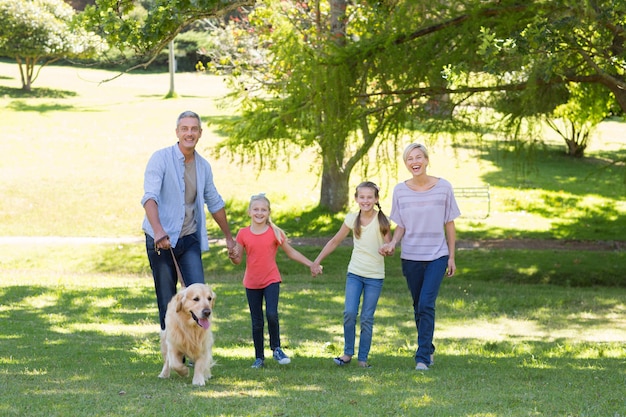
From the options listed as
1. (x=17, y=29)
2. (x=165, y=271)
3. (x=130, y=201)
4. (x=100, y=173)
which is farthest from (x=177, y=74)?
(x=165, y=271)

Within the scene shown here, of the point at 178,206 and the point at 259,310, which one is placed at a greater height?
the point at 178,206

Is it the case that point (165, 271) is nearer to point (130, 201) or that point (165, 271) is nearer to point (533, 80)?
point (533, 80)

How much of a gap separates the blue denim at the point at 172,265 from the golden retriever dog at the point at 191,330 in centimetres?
38

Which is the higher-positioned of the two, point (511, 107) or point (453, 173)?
point (511, 107)

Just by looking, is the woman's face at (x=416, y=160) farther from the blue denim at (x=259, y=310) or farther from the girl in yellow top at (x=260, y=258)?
the blue denim at (x=259, y=310)

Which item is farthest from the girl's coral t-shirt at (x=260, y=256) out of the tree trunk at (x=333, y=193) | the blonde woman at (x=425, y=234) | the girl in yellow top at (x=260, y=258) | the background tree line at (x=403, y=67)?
the tree trunk at (x=333, y=193)

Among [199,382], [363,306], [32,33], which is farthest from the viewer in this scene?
[32,33]

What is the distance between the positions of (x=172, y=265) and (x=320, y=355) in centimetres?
226

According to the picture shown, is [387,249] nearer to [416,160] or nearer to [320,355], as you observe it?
[416,160]

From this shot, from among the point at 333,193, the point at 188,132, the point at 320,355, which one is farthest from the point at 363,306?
the point at 333,193

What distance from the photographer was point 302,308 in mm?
13570

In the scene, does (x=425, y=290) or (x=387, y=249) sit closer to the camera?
(x=387, y=249)

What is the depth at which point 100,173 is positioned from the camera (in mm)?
31609

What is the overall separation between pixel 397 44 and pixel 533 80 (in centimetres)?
226
